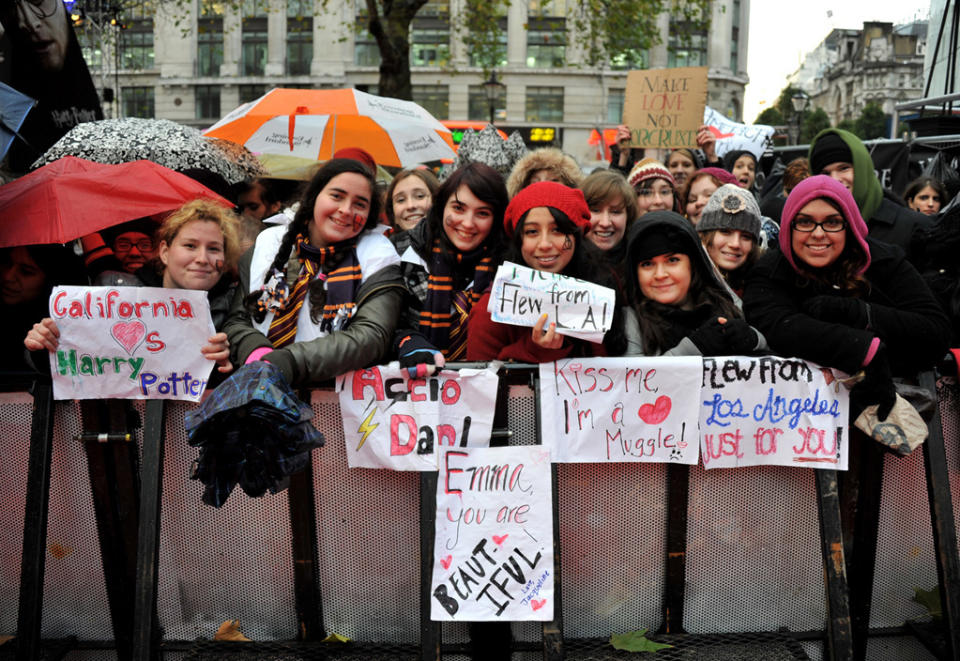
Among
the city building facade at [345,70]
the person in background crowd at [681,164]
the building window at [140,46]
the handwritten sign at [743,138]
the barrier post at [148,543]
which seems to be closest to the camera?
the barrier post at [148,543]

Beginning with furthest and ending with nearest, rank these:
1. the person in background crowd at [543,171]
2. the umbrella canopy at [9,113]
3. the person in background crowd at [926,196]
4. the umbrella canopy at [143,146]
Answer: the person in background crowd at [926,196], the umbrella canopy at [143,146], the person in background crowd at [543,171], the umbrella canopy at [9,113]

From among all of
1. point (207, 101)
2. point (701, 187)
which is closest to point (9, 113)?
point (701, 187)

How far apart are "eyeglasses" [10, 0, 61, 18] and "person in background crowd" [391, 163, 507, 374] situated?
10.0 feet

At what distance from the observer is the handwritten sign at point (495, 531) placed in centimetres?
271

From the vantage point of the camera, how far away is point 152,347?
2.80 m

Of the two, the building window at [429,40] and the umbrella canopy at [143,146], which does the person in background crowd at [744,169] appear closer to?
the umbrella canopy at [143,146]

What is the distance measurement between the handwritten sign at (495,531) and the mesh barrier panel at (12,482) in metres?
1.53

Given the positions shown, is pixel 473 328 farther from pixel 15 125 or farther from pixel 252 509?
pixel 15 125

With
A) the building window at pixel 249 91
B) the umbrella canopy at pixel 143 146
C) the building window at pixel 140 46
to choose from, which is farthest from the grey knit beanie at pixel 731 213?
the building window at pixel 140 46

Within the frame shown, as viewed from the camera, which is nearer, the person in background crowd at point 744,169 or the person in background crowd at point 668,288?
the person in background crowd at point 668,288

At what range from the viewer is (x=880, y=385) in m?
2.68

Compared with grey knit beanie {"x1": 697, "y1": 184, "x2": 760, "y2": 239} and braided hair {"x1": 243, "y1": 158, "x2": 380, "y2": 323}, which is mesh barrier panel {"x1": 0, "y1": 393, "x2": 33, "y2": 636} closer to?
braided hair {"x1": 243, "y1": 158, "x2": 380, "y2": 323}

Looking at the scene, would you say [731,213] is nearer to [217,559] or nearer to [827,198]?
[827,198]

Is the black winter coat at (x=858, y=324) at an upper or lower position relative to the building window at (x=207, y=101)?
lower
